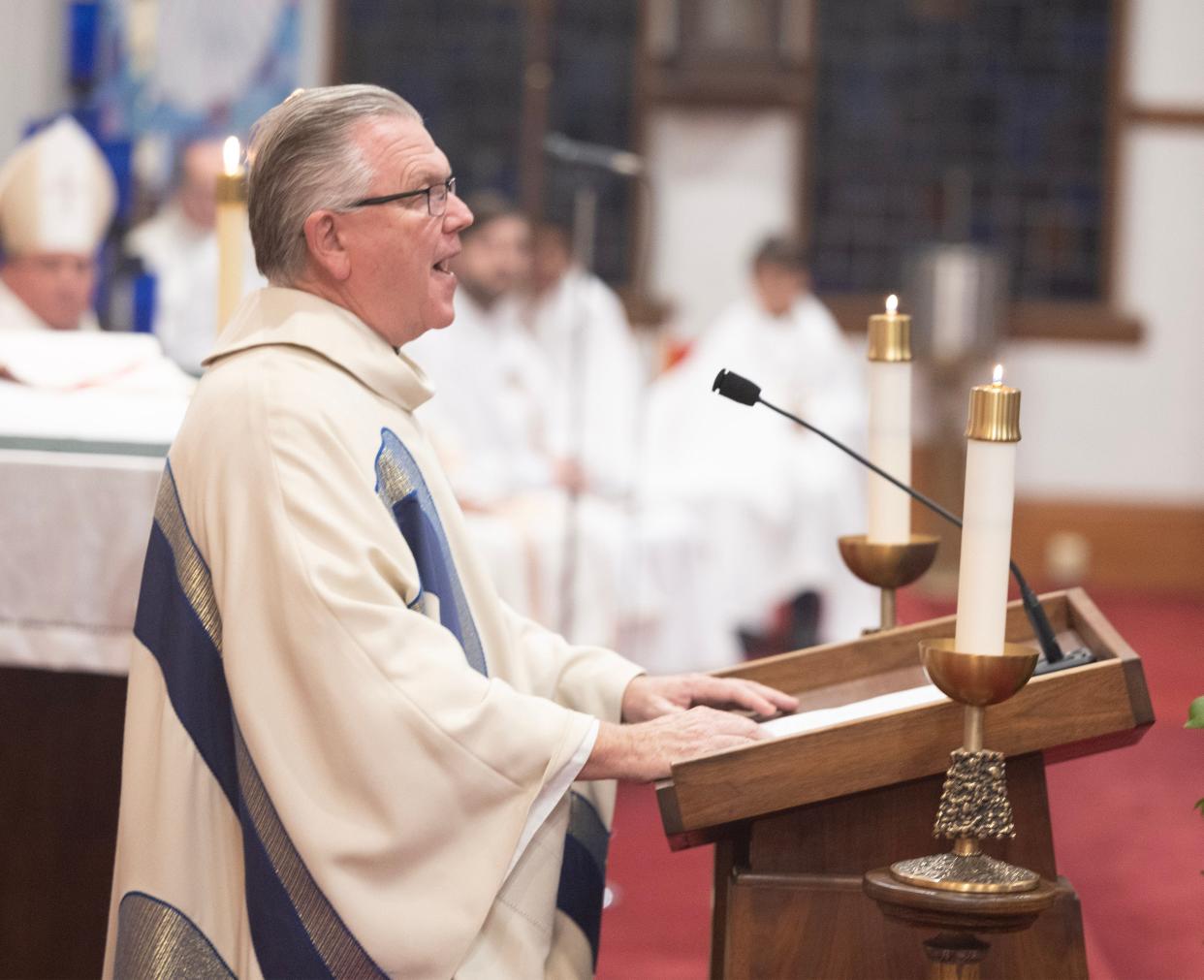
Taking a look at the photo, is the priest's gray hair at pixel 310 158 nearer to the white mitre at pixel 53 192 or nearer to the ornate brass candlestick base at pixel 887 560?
the ornate brass candlestick base at pixel 887 560

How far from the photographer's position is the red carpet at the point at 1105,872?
375 cm

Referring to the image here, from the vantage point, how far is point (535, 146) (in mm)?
9969

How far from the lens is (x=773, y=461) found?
24.2ft

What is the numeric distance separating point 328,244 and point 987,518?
90cm

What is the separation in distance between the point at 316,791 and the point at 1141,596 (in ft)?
26.7

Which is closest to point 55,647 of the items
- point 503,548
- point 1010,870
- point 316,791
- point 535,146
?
point 316,791

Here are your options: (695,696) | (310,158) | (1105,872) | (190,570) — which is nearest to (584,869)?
(695,696)

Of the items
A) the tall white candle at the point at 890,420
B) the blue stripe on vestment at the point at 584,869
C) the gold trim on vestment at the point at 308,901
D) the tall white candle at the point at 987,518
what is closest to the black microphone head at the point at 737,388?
the tall white candle at the point at 890,420

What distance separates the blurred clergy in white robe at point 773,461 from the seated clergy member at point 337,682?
4.85 m

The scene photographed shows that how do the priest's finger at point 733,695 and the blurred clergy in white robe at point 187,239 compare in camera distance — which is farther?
the blurred clergy in white robe at point 187,239

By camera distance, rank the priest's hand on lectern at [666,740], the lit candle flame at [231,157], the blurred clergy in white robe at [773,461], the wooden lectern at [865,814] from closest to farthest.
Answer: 1. the wooden lectern at [865,814]
2. the priest's hand on lectern at [666,740]
3. the lit candle flame at [231,157]
4. the blurred clergy in white robe at [773,461]

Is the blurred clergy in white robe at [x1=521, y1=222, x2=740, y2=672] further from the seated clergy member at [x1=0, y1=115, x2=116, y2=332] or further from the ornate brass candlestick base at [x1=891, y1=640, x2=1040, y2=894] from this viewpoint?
the ornate brass candlestick base at [x1=891, y1=640, x2=1040, y2=894]

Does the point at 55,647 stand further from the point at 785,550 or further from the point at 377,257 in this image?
the point at 785,550

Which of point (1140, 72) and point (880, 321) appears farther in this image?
point (1140, 72)
